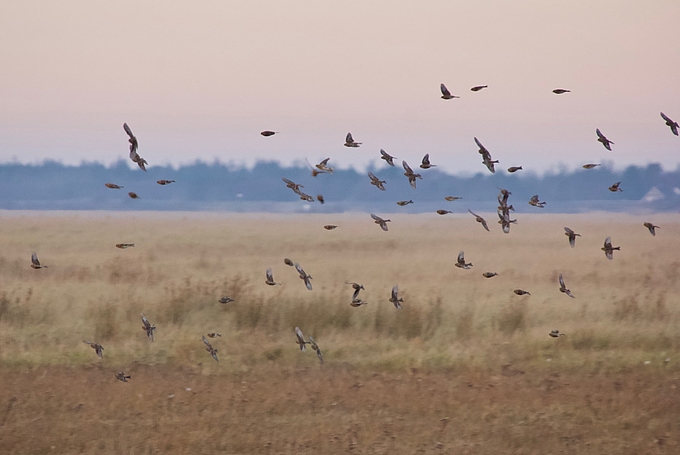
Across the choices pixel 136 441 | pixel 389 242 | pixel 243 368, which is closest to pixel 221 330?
pixel 243 368

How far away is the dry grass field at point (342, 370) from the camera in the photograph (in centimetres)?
1055

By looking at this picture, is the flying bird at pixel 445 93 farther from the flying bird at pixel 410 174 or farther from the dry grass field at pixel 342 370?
the dry grass field at pixel 342 370

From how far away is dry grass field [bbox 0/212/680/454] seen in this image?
10547mm

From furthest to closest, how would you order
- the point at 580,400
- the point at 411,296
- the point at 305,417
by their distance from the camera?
the point at 411,296
the point at 580,400
the point at 305,417

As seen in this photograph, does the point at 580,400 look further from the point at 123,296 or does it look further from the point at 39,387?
the point at 123,296

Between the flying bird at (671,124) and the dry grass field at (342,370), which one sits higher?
the flying bird at (671,124)

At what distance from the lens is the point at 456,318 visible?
55.6 feet

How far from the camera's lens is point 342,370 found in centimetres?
1370

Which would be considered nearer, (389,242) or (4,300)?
(4,300)

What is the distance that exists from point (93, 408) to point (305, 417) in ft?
9.28

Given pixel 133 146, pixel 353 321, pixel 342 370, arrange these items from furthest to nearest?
1. pixel 353 321
2. pixel 342 370
3. pixel 133 146

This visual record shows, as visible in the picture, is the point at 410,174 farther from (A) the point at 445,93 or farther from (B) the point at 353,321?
(B) the point at 353,321

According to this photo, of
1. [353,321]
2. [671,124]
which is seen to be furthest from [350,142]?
[353,321]

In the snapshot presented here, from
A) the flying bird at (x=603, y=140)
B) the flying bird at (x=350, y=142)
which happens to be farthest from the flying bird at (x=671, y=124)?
the flying bird at (x=350, y=142)
